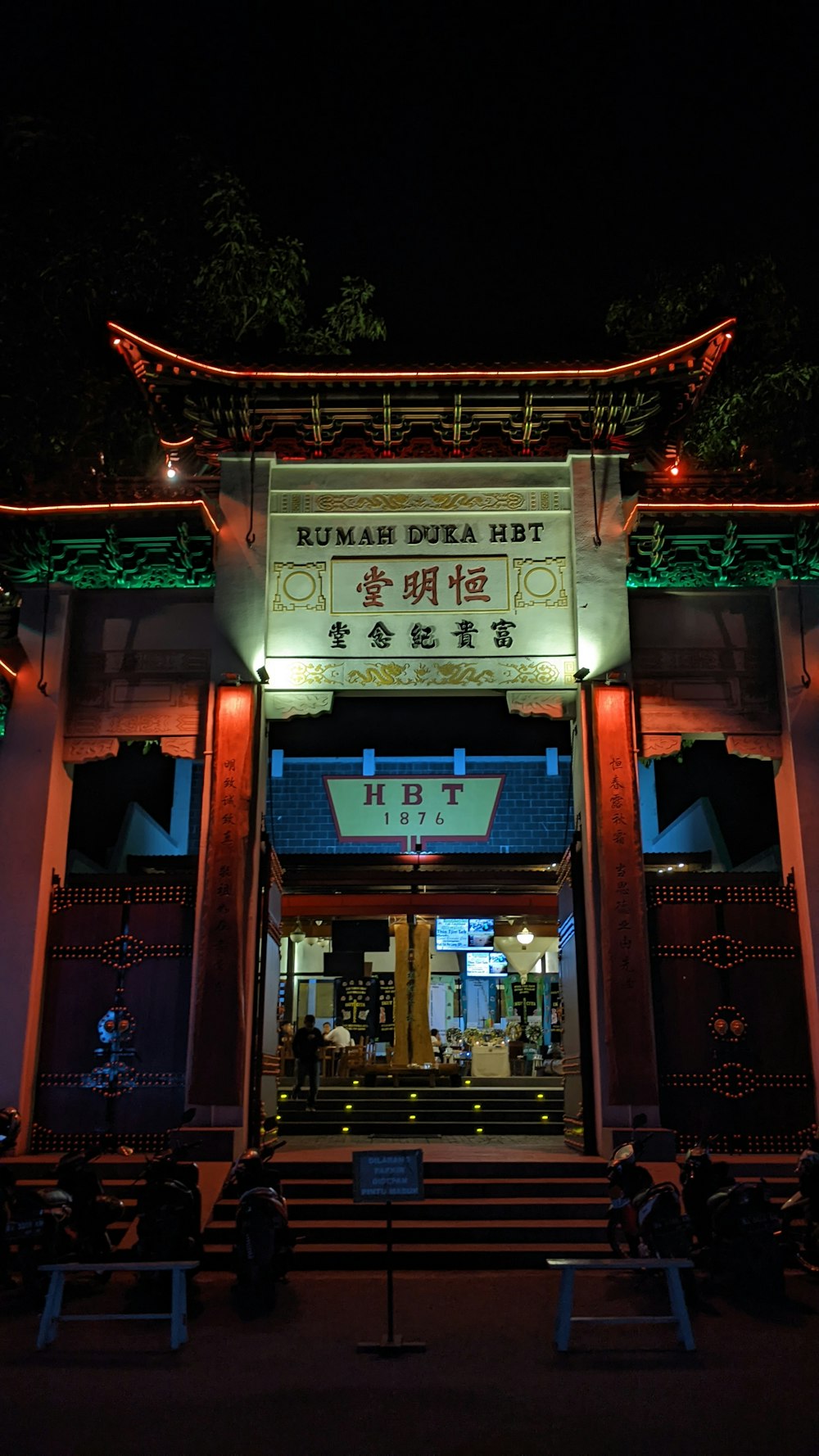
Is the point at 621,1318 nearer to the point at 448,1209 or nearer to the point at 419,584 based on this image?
the point at 448,1209

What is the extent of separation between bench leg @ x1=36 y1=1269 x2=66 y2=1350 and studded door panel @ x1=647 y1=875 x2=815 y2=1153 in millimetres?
5671

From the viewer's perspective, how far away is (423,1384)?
18.2ft

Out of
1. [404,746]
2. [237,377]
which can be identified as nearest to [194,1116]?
[237,377]

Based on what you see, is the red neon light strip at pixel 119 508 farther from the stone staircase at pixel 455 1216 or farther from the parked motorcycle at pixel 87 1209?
the stone staircase at pixel 455 1216

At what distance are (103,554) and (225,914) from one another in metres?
4.04

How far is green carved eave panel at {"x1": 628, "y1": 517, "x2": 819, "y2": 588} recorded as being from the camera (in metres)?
11.5

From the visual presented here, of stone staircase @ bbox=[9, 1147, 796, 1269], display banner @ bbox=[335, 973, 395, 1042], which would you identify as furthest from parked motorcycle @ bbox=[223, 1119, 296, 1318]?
display banner @ bbox=[335, 973, 395, 1042]

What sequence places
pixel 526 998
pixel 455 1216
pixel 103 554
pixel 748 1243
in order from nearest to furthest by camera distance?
1. pixel 748 1243
2. pixel 455 1216
3. pixel 103 554
4. pixel 526 998

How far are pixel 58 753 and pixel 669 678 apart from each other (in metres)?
5.98

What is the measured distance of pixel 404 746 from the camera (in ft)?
58.9

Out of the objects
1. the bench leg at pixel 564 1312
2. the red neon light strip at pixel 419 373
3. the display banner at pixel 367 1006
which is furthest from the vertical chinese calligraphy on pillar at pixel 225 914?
the display banner at pixel 367 1006

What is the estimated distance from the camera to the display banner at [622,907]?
970 centimetres

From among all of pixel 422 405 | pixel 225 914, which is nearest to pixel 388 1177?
pixel 225 914

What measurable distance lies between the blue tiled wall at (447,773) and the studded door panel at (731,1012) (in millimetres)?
7141
